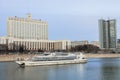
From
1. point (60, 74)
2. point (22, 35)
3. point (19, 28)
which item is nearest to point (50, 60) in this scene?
point (60, 74)

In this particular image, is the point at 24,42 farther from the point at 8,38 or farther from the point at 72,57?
the point at 72,57

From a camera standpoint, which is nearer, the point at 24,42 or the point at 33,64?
the point at 33,64

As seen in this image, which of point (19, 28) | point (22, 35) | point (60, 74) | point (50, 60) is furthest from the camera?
point (22, 35)

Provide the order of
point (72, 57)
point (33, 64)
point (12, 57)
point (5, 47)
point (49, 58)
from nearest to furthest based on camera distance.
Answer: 1. point (33, 64)
2. point (49, 58)
3. point (72, 57)
4. point (12, 57)
5. point (5, 47)

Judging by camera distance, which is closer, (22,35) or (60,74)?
(60,74)

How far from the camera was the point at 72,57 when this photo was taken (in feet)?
313

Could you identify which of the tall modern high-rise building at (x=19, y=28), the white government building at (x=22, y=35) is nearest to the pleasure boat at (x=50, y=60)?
the white government building at (x=22, y=35)

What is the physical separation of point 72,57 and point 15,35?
101626 millimetres

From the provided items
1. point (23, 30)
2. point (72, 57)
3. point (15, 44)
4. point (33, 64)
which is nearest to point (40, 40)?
point (23, 30)

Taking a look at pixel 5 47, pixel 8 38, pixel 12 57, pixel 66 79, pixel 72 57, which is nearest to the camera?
pixel 66 79

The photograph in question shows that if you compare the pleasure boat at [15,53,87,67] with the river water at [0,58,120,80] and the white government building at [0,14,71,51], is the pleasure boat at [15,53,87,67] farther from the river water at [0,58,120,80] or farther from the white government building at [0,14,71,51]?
the white government building at [0,14,71,51]

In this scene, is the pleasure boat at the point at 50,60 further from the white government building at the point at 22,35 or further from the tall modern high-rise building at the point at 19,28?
the tall modern high-rise building at the point at 19,28

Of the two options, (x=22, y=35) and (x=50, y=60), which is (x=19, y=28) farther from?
(x=50, y=60)

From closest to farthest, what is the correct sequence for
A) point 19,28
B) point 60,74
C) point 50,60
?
point 60,74 → point 50,60 → point 19,28
